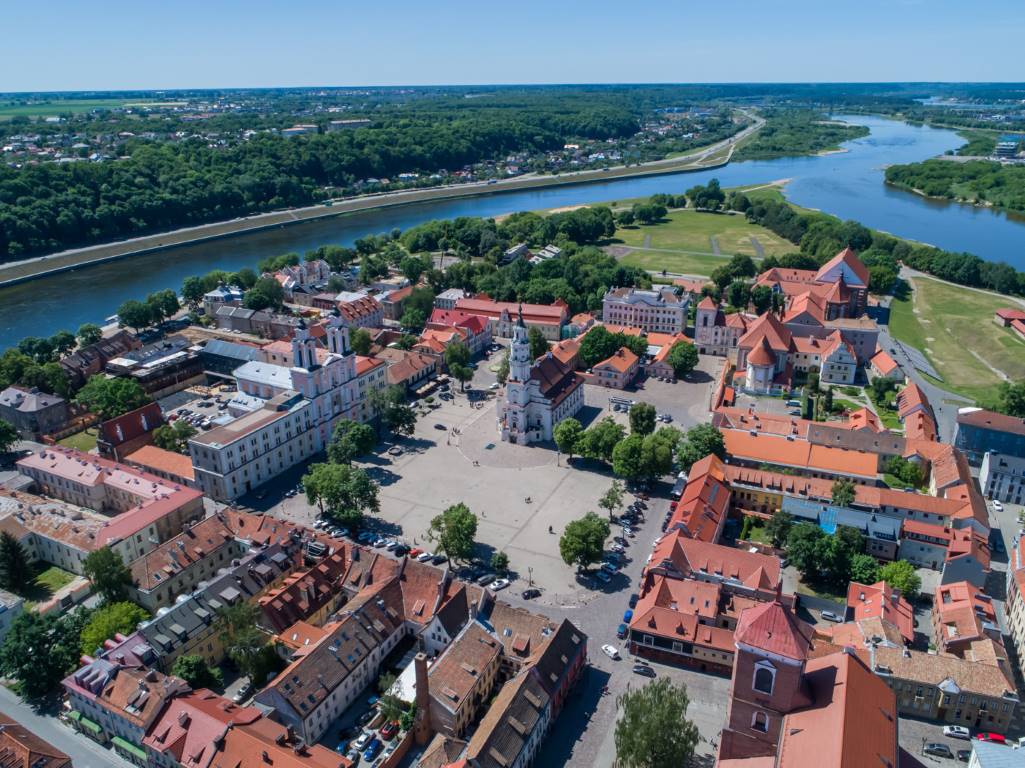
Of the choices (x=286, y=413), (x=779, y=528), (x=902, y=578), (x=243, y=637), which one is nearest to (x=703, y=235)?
(x=286, y=413)

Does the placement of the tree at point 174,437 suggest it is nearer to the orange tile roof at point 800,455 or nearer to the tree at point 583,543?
the tree at point 583,543

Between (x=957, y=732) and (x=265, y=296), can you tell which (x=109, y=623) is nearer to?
(x=957, y=732)

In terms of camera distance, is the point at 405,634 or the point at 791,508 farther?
the point at 791,508

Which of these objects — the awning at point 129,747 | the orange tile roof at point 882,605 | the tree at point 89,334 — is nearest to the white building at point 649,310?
the orange tile roof at point 882,605

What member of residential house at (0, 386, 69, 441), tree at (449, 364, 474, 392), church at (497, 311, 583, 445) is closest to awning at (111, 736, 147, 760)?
church at (497, 311, 583, 445)

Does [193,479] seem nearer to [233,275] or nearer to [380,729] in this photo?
[380,729]

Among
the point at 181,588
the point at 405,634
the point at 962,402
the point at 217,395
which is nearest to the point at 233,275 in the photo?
the point at 217,395
